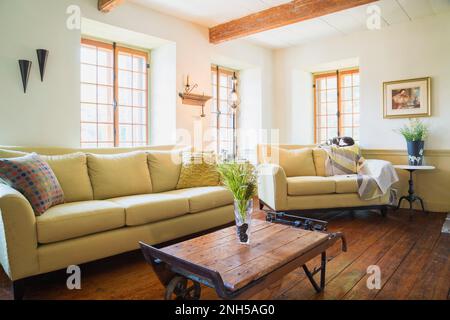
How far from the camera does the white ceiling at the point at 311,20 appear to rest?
372 cm

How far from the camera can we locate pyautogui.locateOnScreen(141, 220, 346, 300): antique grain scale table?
1335 millimetres

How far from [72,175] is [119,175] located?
413 mm

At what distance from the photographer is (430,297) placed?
1878 mm

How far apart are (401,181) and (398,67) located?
1.61m

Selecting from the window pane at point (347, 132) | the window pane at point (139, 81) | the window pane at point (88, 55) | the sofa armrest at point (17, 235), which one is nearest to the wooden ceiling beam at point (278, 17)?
the window pane at point (139, 81)

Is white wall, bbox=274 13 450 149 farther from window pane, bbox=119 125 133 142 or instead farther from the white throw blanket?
window pane, bbox=119 125 133 142

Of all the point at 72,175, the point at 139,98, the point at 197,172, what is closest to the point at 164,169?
the point at 197,172

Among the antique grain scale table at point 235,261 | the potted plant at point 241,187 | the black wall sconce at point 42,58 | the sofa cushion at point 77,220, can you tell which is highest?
the black wall sconce at point 42,58

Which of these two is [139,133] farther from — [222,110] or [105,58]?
Answer: [222,110]

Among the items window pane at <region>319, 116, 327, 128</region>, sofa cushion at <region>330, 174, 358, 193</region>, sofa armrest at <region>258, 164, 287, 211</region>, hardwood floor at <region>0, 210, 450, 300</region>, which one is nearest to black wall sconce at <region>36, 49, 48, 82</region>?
hardwood floor at <region>0, 210, 450, 300</region>

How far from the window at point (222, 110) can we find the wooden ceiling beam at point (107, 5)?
216cm

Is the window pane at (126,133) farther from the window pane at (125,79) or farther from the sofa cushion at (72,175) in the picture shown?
the sofa cushion at (72,175)

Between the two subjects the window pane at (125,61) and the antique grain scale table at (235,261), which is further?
the window pane at (125,61)

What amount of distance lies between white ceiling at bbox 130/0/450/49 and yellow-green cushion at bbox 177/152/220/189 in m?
1.86
